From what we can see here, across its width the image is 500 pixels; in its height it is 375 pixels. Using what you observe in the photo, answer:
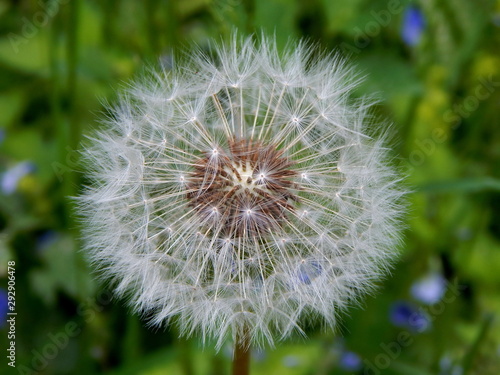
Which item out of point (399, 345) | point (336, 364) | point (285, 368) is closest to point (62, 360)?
point (285, 368)

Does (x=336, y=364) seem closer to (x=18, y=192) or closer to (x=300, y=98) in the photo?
(x=300, y=98)

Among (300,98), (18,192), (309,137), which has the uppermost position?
(18,192)

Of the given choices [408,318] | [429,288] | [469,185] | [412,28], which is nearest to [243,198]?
[469,185]

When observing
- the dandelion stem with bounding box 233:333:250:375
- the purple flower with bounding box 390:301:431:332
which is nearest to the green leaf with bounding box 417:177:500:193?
the purple flower with bounding box 390:301:431:332

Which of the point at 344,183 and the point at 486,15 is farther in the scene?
the point at 486,15

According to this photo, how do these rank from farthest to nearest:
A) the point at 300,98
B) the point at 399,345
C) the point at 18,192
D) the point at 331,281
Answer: the point at 18,192 → the point at 399,345 → the point at 300,98 → the point at 331,281

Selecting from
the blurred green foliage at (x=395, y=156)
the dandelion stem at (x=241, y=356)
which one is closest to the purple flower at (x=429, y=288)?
the blurred green foliage at (x=395, y=156)
